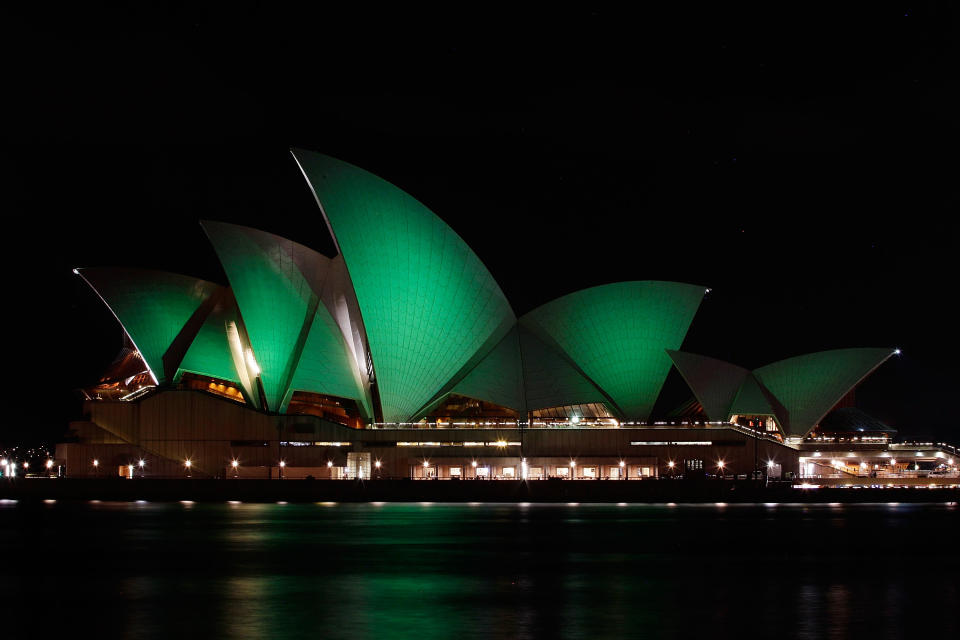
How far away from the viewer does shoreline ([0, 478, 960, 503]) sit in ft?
199

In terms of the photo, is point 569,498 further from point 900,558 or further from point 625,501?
point 900,558

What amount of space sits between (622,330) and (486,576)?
134 feet

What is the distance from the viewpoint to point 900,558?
97.2ft

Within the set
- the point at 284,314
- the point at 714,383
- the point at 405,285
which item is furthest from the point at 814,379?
the point at 284,314

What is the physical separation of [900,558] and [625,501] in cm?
3054

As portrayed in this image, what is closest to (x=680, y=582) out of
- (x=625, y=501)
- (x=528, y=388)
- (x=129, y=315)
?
(x=625, y=501)

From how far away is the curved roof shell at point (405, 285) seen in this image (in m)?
55.2

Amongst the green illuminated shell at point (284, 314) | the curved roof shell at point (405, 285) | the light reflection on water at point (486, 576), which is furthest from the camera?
the green illuminated shell at point (284, 314)

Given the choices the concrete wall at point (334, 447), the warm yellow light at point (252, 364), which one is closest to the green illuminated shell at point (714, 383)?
the concrete wall at point (334, 447)

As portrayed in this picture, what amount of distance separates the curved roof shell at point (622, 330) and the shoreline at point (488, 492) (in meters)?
7.78

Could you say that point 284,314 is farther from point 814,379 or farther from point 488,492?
point 814,379

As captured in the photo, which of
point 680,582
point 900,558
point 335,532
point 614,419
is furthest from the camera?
point 614,419

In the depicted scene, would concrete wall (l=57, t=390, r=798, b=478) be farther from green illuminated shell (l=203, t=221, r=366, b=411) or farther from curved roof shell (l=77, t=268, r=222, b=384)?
curved roof shell (l=77, t=268, r=222, b=384)

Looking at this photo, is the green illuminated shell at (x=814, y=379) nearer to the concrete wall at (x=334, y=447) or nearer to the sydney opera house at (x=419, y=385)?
the sydney opera house at (x=419, y=385)
